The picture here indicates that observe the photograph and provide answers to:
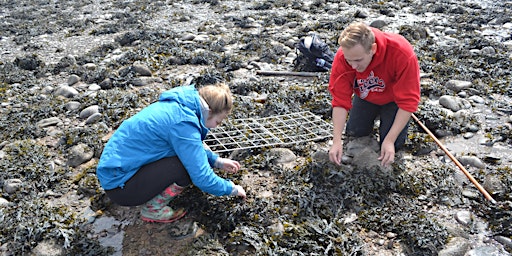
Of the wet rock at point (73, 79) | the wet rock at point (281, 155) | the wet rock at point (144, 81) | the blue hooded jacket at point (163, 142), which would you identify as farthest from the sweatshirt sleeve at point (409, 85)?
the wet rock at point (73, 79)

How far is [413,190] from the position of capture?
12.9ft

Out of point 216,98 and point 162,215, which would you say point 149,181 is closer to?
point 162,215

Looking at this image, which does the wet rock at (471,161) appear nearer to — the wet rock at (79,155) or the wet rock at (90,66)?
the wet rock at (79,155)

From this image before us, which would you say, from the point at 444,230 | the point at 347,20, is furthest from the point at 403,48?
the point at 347,20

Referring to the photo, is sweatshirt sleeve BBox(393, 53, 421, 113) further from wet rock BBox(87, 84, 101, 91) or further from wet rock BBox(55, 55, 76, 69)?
wet rock BBox(55, 55, 76, 69)

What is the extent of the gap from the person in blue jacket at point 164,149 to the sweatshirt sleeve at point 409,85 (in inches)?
61.3

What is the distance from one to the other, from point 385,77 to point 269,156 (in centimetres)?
143

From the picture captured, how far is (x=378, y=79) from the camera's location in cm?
404

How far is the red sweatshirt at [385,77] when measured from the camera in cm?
373

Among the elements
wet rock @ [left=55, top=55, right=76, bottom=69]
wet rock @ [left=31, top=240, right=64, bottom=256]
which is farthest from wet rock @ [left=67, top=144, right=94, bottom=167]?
wet rock @ [left=55, top=55, right=76, bottom=69]

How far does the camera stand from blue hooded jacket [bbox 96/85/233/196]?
127 inches

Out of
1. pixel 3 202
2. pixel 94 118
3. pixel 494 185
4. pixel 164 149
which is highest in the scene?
pixel 164 149

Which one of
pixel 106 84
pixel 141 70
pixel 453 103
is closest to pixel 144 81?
pixel 141 70

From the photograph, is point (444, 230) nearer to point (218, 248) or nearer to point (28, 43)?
point (218, 248)
